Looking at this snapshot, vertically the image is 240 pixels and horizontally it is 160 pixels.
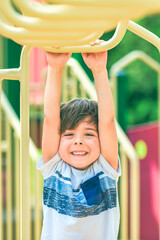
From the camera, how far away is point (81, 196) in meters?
2.00

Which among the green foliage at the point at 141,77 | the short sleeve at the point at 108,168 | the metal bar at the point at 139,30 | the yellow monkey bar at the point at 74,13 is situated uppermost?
the green foliage at the point at 141,77

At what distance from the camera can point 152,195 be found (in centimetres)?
484

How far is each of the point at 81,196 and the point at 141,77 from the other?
9374 mm

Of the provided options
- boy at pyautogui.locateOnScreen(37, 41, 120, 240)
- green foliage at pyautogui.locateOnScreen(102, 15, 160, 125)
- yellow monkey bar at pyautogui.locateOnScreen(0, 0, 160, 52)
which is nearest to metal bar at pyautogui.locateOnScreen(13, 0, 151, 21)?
yellow monkey bar at pyautogui.locateOnScreen(0, 0, 160, 52)

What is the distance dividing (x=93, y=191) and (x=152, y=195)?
2933mm

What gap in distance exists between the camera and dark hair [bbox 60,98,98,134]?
2.08 m

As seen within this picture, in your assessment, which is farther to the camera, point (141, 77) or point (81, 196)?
point (141, 77)

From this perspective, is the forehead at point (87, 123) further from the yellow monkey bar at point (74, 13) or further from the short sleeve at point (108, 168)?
the yellow monkey bar at point (74, 13)

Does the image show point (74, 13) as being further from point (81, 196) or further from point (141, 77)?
point (141, 77)

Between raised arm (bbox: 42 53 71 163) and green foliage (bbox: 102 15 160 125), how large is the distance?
8897 mm

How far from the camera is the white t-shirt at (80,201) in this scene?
1987mm

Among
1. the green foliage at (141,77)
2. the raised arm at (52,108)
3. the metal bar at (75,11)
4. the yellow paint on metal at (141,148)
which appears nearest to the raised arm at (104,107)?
the raised arm at (52,108)

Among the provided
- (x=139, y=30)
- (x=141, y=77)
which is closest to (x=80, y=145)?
(x=139, y=30)

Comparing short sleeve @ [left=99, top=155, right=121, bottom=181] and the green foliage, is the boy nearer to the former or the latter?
short sleeve @ [left=99, top=155, right=121, bottom=181]
